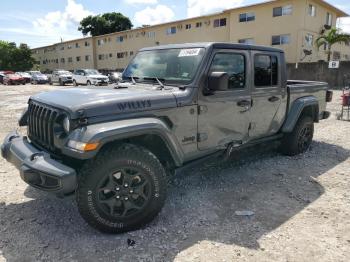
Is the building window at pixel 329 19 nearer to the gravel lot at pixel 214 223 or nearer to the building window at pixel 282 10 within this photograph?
the building window at pixel 282 10

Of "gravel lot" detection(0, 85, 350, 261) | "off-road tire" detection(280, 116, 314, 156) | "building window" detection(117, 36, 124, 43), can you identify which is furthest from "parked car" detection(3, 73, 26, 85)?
"off-road tire" detection(280, 116, 314, 156)

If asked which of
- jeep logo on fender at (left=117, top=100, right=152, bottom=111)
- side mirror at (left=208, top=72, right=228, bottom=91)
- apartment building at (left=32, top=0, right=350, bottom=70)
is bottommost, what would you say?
jeep logo on fender at (left=117, top=100, right=152, bottom=111)

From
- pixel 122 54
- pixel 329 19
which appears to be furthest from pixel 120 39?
pixel 329 19

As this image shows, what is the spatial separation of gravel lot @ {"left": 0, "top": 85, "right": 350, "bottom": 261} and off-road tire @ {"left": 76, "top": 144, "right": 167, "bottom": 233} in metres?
0.15

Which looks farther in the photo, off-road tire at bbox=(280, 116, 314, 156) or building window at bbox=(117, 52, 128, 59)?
building window at bbox=(117, 52, 128, 59)

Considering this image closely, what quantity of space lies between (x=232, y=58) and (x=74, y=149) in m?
2.45

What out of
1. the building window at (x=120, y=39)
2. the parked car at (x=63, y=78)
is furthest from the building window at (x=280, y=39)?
the building window at (x=120, y=39)

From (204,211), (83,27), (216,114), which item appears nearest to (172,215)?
(204,211)

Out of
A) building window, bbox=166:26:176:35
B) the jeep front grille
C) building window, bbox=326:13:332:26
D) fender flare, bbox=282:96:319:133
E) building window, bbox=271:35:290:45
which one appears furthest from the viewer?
building window, bbox=166:26:176:35

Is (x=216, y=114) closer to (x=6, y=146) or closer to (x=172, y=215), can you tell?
(x=172, y=215)

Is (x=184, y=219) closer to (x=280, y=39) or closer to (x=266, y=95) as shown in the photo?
(x=266, y=95)

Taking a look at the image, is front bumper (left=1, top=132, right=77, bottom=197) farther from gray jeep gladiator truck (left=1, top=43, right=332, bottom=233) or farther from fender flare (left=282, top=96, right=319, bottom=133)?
fender flare (left=282, top=96, right=319, bottom=133)

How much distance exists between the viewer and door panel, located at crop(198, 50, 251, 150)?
3865mm

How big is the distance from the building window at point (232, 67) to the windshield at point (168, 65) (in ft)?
0.86
